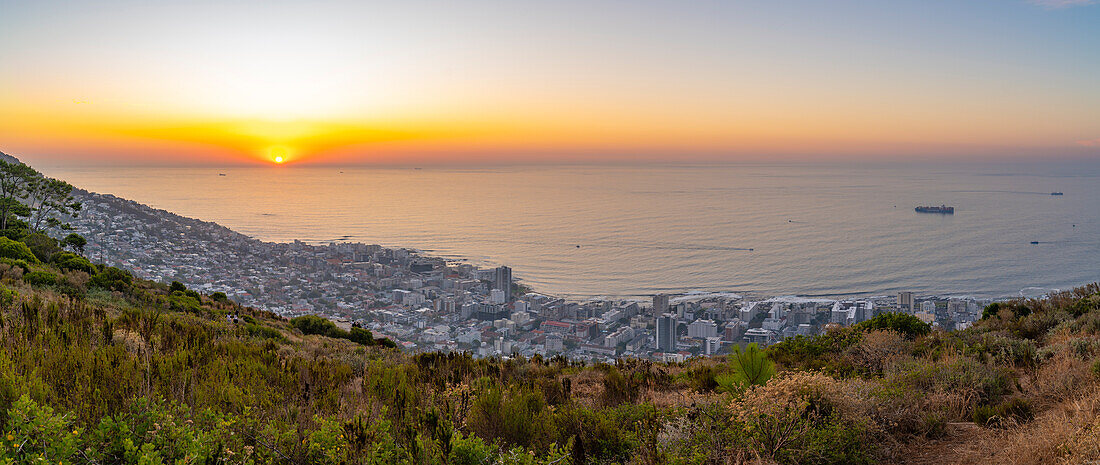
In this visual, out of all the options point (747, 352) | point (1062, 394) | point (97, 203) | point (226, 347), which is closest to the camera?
point (1062, 394)

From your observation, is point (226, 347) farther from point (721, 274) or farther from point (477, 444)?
point (721, 274)

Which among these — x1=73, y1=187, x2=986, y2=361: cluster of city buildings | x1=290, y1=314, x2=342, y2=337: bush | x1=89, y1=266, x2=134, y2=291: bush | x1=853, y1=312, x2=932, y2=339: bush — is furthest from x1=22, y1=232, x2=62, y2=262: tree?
x1=853, y1=312, x2=932, y2=339: bush

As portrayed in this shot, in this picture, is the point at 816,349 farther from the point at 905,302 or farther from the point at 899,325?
the point at 905,302

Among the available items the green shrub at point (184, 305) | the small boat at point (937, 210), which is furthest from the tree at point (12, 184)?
the small boat at point (937, 210)

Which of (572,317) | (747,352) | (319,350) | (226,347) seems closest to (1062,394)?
(747,352)

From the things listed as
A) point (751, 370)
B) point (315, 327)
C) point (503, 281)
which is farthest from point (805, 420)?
point (503, 281)

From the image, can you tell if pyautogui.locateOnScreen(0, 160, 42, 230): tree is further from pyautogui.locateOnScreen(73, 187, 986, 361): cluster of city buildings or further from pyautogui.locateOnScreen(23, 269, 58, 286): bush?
pyautogui.locateOnScreen(23, 269, 58, 286): bush
